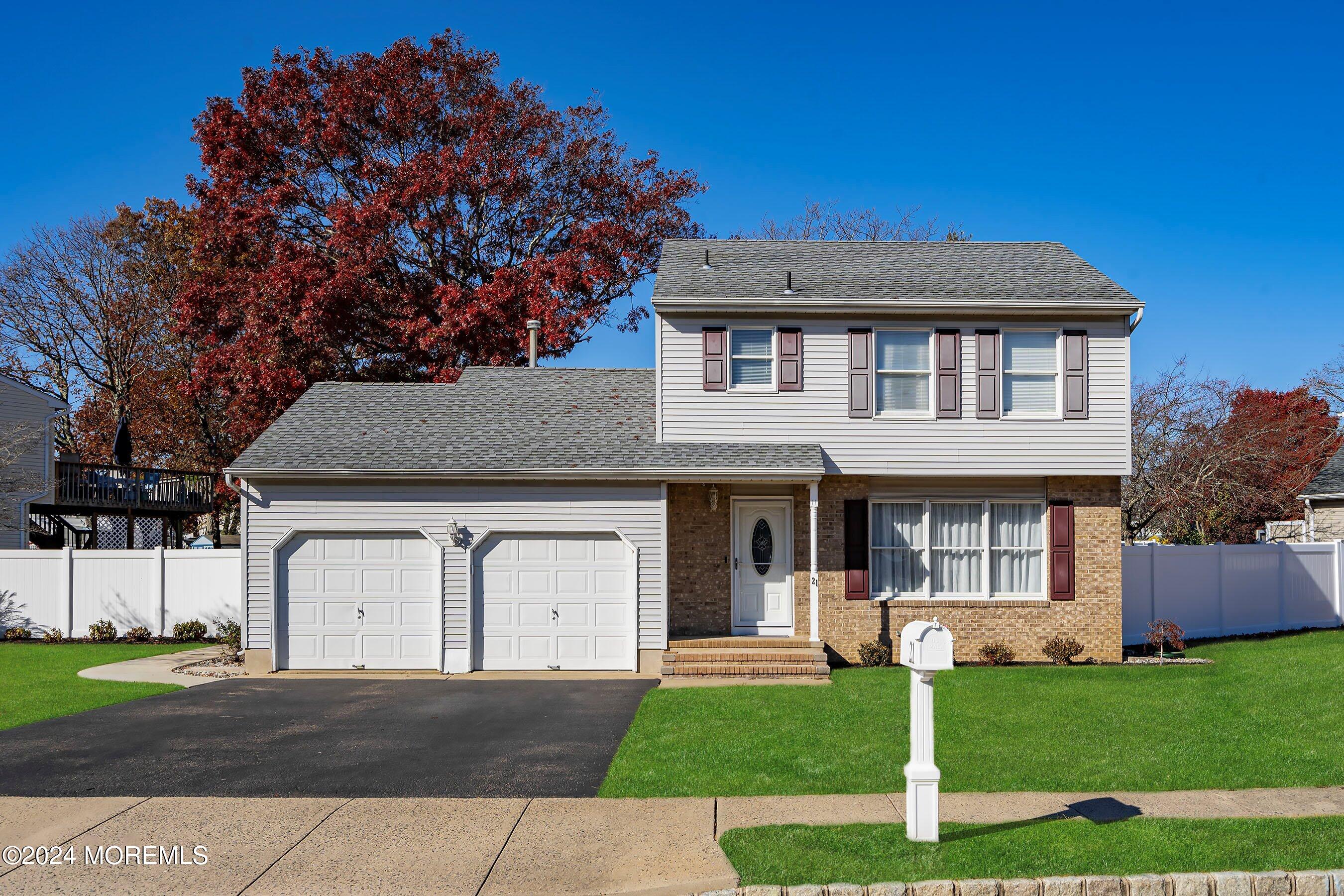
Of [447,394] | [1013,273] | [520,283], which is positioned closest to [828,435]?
[1013,273]

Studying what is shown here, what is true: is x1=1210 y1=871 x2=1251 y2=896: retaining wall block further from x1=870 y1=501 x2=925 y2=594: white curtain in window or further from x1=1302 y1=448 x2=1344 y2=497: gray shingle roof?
x1=1302 y1=448 x2=1344 y2=497: gray shingle roof

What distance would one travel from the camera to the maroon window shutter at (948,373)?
1602cm

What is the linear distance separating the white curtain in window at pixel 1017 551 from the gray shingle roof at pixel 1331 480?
1362 centimetres

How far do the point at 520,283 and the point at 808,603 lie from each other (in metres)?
13.8

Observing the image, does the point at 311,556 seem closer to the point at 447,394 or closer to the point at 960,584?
the point at 447,394

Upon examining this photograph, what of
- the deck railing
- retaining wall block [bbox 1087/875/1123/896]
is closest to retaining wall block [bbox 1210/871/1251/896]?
retaining wall block [bbox 1087/875/1123/896]

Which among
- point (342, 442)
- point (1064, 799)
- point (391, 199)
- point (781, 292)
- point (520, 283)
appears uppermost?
point (391, 199)

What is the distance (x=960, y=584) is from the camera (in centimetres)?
1644

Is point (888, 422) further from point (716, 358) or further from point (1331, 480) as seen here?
point (1331, 480)

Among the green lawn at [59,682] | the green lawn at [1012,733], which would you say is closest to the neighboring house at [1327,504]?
the green lawn at [1012,733]

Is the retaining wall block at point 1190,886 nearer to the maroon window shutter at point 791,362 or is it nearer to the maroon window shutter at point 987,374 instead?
the maroon window shutter at point 987,374

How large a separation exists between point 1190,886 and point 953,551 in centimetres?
1065

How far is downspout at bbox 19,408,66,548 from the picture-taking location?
87.2 feet

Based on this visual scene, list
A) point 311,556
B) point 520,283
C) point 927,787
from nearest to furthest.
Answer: point 927,787, point 311,556, point 520,283
